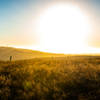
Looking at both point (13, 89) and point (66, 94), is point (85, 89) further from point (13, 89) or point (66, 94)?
point (13, 89)

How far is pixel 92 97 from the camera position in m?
4.25

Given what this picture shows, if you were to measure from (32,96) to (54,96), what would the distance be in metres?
0.98

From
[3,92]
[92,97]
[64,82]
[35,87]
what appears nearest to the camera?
[92,97]

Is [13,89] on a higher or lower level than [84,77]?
lower

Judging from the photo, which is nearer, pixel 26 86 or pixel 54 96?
pixel 54 96

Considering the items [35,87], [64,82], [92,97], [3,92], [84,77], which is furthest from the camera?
[84,77]

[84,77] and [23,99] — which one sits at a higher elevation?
[84,77]

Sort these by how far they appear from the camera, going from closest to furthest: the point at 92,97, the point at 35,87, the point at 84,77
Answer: the point at 92,97 < the point at 35,87 < the point at 84,77

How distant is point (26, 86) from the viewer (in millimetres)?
5277

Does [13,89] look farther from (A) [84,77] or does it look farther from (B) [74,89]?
(A) [84,77]

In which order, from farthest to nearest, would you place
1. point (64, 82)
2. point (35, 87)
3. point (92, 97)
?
point (64, 82) < point (35, 87) < point (92, 97)

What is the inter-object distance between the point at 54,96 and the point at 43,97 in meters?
0.48

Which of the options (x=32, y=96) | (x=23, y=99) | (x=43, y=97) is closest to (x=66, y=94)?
(x=43, y=97)

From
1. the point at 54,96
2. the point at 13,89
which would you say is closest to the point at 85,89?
the point at 54,96
